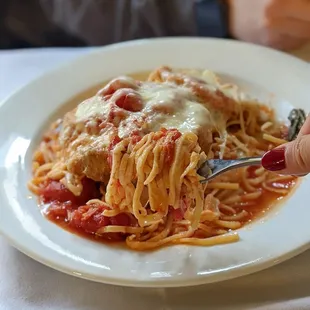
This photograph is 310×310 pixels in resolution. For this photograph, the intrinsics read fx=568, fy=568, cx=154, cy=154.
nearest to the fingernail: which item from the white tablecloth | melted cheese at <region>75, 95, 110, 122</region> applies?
the white tablecloth

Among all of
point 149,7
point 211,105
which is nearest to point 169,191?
Result: point 211,105

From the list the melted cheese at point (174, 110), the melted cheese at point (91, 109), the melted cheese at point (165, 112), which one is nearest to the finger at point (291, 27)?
the melted cheese at point (165, 112)

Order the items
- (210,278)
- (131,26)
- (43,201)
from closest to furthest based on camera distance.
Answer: (210,278), (43,201), (131,26)

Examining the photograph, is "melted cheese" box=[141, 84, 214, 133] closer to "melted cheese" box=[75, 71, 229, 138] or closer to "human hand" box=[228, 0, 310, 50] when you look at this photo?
"melted cheese" box=[75, 71, 229, 138]

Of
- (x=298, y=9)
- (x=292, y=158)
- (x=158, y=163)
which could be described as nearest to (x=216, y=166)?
(x=158, y=163)

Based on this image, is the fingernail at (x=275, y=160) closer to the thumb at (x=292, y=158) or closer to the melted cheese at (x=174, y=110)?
the thumb at (x=292, y=158)

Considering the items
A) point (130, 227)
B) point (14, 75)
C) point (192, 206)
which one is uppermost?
point (192, 206)

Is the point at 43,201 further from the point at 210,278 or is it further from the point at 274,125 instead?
the point at 274,125
